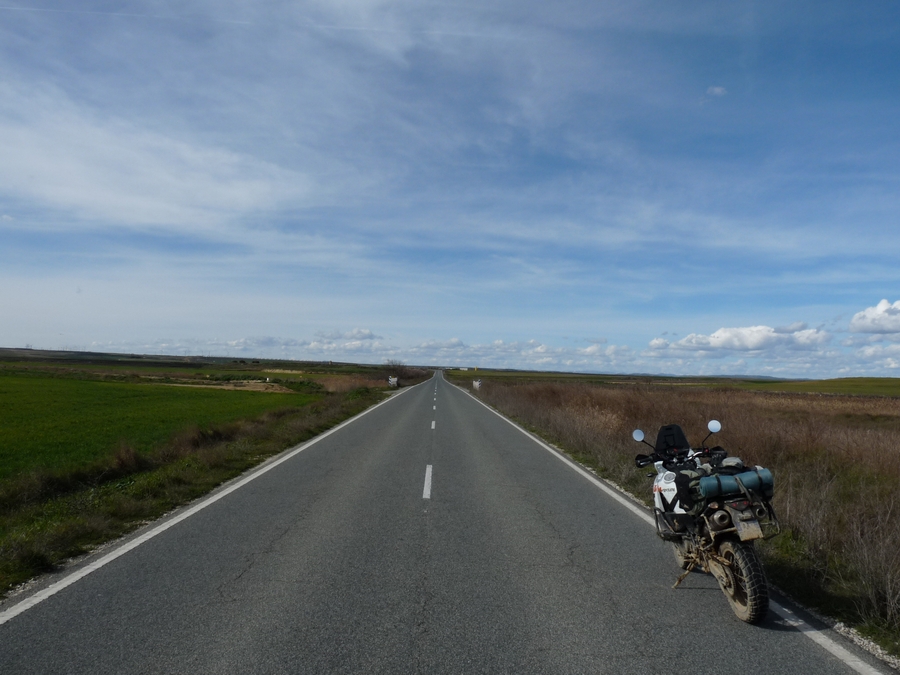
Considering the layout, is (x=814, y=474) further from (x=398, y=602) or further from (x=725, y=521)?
(x=398, y=602)

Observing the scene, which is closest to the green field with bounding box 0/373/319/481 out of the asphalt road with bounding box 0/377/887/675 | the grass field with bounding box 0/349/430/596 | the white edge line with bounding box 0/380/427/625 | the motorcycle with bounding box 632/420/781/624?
the grass field with bounding box 0/349/430/596

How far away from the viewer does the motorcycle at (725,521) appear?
4.50 m

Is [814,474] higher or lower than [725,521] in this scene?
lower

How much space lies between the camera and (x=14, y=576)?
17.8 feet

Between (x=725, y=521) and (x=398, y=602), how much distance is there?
2673 mm

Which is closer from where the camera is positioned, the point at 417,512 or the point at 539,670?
the point at 539,670

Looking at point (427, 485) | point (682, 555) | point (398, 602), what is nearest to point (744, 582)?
point (682, 555)

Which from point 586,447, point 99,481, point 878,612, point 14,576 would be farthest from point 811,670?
point 99,481

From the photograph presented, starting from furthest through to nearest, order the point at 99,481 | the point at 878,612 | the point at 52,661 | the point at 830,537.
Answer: the point at 99,481
the point at 830,537
the point at 878,612
the point at 52,661

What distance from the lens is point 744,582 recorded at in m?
4.52

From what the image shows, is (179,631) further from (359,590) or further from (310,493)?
(310,493)

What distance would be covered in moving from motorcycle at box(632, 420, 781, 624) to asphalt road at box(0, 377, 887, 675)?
256 millimetres

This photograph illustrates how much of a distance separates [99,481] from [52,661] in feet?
31.6

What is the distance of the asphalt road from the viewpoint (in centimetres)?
389
